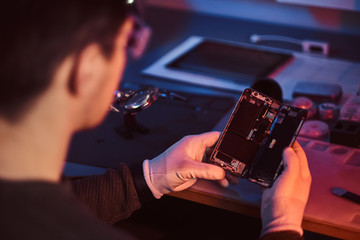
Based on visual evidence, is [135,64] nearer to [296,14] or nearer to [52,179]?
[296,14]

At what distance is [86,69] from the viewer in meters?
0.49

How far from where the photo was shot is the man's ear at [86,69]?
483mm

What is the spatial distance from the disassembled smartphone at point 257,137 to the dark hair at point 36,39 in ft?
1.45

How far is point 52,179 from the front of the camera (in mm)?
516

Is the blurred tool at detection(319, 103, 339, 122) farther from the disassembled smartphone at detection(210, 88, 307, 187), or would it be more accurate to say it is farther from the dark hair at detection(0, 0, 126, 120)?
the dark hair at detection(0, 0, 126, 120)

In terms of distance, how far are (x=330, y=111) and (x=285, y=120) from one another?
0.91ft

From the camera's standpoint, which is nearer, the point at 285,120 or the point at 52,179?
the point at 52,179

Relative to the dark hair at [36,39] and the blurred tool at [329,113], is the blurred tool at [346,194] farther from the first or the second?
the dark hair at [36,39]

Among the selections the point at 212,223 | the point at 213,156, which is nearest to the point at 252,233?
the point at 212,223

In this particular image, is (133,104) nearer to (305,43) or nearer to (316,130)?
(316,130)

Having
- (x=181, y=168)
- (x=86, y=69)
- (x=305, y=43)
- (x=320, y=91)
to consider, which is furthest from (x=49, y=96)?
(x=305, y=43)

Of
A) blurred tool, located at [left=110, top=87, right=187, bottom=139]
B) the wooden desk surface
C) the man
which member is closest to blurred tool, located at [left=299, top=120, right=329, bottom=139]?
the wooden desk surface

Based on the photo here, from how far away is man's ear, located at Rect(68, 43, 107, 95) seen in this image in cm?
48

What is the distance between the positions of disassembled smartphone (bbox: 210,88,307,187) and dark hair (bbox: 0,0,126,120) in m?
0.44
